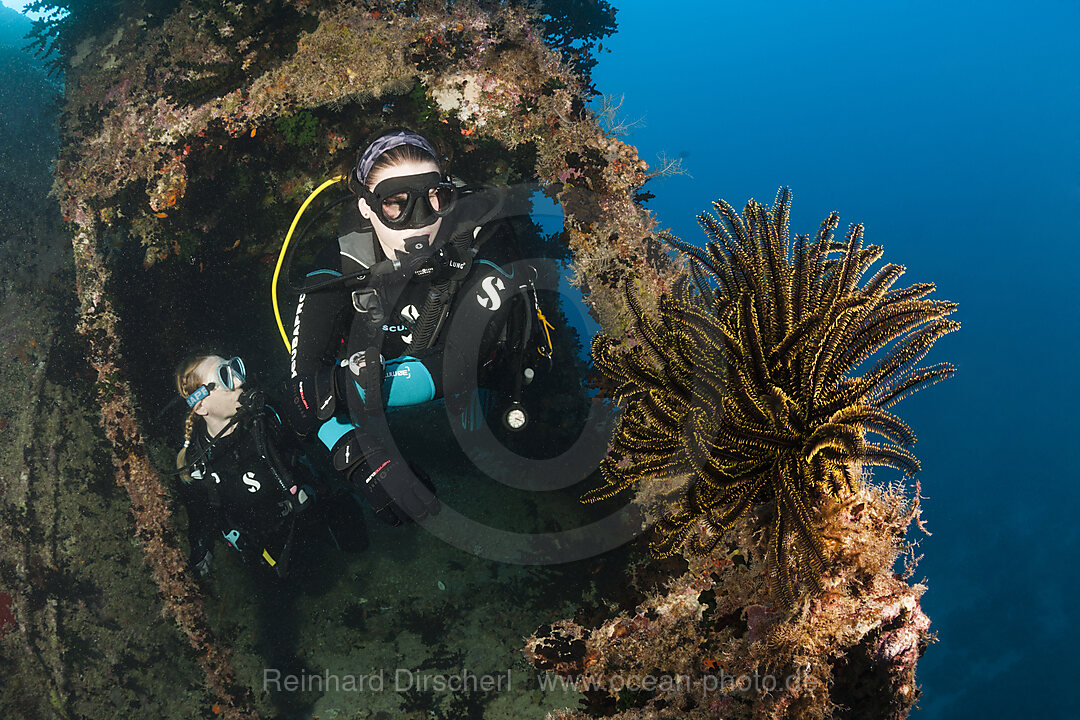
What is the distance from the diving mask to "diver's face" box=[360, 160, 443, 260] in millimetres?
2516

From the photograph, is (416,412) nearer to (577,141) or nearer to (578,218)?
(578,218)

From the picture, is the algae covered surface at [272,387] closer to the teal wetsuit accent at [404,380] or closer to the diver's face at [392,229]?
the teal wetsuit accent at [404,380]

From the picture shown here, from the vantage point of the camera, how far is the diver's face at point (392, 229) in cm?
453

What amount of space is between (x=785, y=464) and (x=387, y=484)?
10.7ft

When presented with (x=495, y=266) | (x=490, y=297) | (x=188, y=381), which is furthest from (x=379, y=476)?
(x=188, y=381)

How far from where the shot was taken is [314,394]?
484cm

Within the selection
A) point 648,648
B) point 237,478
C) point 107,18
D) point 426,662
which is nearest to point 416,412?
point 237,478

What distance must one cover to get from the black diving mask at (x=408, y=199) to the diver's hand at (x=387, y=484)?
2040mm

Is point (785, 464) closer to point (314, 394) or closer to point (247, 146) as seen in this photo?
point (314, 394)

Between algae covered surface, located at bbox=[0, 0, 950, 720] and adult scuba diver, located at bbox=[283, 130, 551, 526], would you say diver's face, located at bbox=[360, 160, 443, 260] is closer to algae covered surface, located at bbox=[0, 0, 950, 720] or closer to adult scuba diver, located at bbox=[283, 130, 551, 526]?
adult scuba diver, located at bbox=[283, 130, 551, 526]

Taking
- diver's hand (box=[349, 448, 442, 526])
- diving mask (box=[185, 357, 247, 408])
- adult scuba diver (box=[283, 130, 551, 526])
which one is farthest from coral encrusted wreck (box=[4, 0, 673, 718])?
diver's hand (box=[349, 448, 442, 526])

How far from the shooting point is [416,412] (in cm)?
632

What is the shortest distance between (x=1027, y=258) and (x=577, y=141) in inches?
1873

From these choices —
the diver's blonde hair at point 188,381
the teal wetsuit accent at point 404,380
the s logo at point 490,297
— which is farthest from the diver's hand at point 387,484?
the diver's blonde hair at point 188,381
